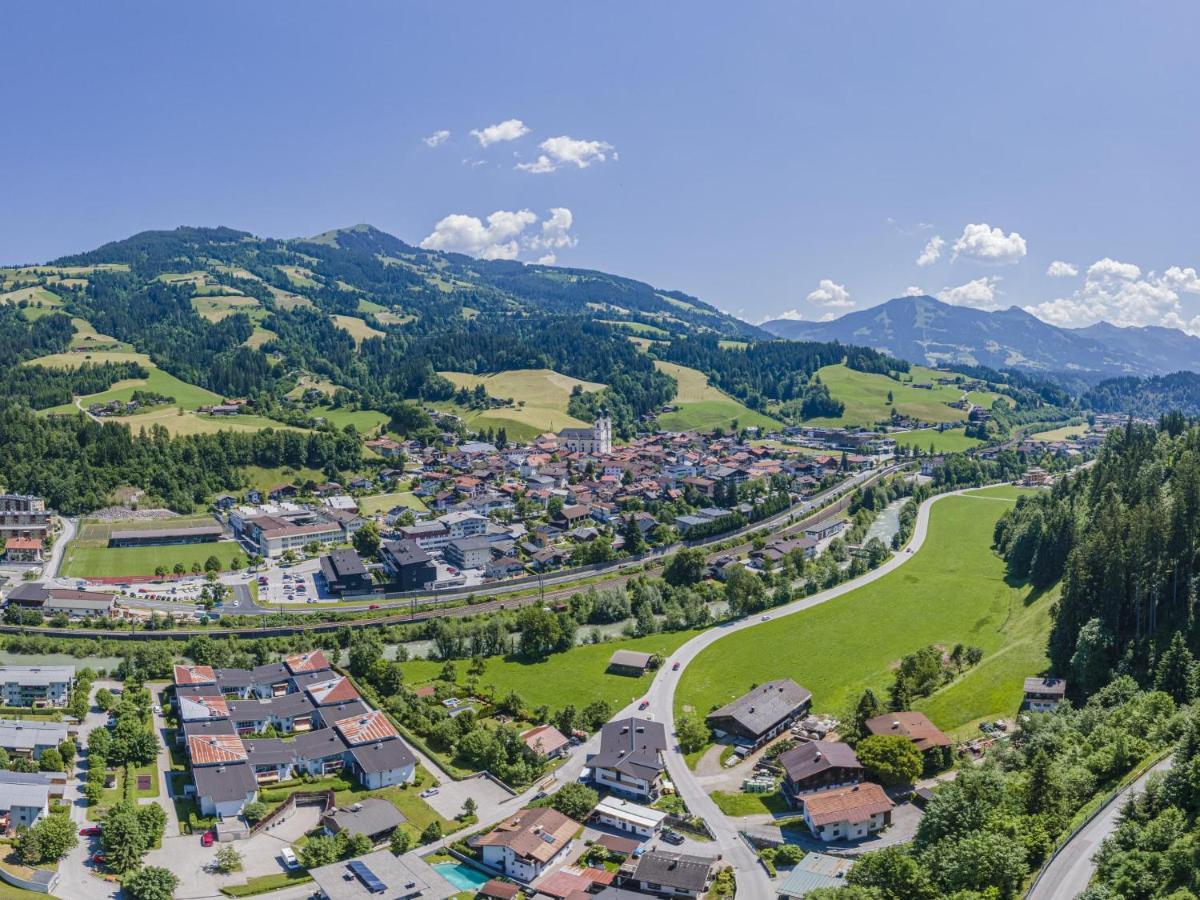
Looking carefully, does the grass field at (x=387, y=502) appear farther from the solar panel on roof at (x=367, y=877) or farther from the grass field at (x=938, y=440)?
the grass field at (x=938, y=440)

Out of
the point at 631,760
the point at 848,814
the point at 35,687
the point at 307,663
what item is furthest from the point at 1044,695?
the point at 35,687

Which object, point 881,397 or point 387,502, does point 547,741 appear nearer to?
point 387,502

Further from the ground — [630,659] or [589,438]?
[589,438]

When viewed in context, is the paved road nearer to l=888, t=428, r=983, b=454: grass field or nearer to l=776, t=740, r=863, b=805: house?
l=776, t=740, r=863, b=805: house

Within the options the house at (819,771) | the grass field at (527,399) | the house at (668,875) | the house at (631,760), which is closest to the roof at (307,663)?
the house at (631,760)

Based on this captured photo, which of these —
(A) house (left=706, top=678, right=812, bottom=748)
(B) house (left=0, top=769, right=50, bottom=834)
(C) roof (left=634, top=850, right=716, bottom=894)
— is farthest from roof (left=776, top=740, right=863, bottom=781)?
A: (B) house (left=0, top=769, right=50, bottom=834)

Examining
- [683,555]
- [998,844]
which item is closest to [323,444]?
[683,555]

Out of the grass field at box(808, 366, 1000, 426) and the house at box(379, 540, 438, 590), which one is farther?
the grass field at box(808, 366, 1000, 426)

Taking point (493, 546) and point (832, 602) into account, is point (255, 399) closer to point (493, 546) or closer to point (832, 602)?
point (493, 546)

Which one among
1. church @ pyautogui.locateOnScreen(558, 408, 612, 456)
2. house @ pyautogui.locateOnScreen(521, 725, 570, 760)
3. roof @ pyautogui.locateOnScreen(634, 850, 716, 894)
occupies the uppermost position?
church @ pyautogui.locateOnScreen(558, 408, 612, 456)
